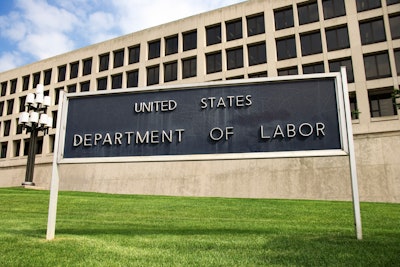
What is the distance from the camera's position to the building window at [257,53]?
3559 cm

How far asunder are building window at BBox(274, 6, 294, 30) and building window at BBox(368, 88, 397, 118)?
10.3 meters

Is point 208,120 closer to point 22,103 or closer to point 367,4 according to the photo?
point 367,4

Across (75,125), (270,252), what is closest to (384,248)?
(270,252)

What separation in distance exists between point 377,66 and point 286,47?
8.37 m

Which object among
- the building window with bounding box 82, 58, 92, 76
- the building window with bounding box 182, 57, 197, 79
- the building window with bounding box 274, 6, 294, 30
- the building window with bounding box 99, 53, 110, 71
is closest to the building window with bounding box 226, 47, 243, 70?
the building window with bounding box 182, 57, 197, 79

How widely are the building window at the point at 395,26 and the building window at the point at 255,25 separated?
37.6 ft

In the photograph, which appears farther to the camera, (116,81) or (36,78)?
(36,78)

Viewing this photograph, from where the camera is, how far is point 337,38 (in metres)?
33.1

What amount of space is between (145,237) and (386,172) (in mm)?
27738

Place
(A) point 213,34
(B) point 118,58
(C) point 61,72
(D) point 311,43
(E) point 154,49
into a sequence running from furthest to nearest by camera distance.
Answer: (C) point 61,72, (B) point 118,58, (E) point 154,49, (A) point 213,34, (D) point 311,43

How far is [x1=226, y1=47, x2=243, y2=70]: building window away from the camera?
3650 cm

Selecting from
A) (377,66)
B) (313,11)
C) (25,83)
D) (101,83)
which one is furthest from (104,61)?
(377,66)

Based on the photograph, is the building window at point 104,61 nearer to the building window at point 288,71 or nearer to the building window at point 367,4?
the building window at point 288,71

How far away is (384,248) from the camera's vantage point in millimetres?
4629
